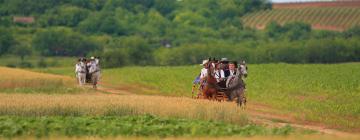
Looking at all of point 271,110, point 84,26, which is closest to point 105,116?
point 271,110

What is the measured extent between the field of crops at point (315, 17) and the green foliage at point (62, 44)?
100ft

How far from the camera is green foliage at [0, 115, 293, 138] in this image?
82.5 feet

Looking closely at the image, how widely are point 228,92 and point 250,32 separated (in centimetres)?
11687

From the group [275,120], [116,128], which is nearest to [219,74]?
[275,120]

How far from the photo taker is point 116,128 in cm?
2573

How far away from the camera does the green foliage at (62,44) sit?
4975 inches

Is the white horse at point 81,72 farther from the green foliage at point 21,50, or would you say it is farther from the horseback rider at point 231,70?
the green foliage at point 21,50

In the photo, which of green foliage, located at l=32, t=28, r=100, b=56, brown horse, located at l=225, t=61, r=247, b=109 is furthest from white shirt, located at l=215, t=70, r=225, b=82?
green foliage, located at l=32, t=28, r=100, b=56

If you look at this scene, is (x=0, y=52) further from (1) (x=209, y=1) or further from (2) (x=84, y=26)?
(1) (x=209, y=1)

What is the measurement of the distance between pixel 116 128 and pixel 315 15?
12435 cm

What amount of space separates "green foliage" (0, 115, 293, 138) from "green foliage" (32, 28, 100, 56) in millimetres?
99024

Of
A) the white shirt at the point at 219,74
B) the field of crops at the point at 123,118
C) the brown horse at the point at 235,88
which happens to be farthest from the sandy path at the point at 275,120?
the field of crops at the point at 123,118

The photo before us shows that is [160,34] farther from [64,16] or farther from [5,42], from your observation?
[5,42]

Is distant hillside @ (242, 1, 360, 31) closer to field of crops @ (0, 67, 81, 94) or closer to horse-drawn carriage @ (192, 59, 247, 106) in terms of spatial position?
field of crops @ (0, 67, 81, 94)
